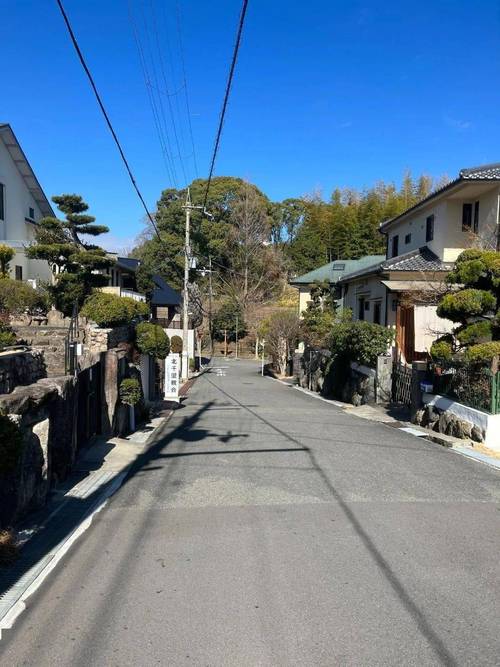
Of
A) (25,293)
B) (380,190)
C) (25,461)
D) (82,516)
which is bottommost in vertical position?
(82,516)

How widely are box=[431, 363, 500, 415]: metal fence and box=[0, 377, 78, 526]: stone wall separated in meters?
7.33

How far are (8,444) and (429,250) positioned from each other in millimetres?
18603

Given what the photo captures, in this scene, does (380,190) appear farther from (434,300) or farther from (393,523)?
(393,523)

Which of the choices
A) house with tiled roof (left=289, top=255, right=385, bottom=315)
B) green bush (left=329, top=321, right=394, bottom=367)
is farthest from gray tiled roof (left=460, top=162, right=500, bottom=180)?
house with tiled roof (left=289, top=255, right=385, bottom=315)

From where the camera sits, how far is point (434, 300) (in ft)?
49.8

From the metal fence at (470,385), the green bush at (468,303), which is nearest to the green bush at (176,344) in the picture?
the metal fence at (470,385)

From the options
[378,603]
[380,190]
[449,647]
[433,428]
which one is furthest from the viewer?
[380,190]

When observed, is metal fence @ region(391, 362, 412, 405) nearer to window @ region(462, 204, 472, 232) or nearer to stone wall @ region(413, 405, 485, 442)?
stone wall @ region(413, 405, 485, 442)

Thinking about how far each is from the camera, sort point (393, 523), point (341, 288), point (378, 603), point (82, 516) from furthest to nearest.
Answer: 1. point (341, 288)
2. point (82, 516)
3. point (393, 523)
4. point (378, 603)

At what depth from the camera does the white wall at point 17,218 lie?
2083cm

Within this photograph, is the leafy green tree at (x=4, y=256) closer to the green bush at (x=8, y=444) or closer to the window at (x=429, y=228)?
the green bush at (x=8, y=444)

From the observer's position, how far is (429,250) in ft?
67.7

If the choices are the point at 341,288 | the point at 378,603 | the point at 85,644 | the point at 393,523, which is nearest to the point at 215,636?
the point at 85,644

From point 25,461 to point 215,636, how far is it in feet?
10.7
